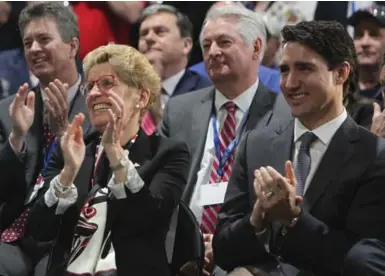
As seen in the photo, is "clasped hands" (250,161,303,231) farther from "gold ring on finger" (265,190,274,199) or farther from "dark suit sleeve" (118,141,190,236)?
"dark suit sleeve" (118,141,190,236)

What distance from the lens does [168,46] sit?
5445 millimetres

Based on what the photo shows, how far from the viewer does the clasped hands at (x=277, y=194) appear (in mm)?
3129

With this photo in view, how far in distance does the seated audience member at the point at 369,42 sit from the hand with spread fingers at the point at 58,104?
176 centimetres

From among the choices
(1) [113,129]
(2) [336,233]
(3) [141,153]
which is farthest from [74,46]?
(2) [336,233]

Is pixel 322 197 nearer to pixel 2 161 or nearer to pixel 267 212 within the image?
pixel 267 212

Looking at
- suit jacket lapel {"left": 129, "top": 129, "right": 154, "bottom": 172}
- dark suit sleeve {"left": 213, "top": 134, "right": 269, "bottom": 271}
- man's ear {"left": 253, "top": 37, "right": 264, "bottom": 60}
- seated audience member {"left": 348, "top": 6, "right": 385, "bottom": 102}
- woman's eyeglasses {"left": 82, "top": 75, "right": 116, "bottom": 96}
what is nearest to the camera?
dark suit sleeve {"left": 213, "top": 134, "right": 269, "bottom": 271}

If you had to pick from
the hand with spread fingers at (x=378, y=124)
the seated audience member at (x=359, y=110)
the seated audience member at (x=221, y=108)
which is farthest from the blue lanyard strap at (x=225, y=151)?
the hand with spread fingers at (x=378, y=124)

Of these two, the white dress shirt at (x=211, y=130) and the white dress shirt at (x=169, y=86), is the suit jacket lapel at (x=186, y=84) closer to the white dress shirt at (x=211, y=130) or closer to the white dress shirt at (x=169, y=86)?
the white dress shirt at (x=169, y=86)

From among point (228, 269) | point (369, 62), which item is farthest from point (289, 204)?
point (369, 62)

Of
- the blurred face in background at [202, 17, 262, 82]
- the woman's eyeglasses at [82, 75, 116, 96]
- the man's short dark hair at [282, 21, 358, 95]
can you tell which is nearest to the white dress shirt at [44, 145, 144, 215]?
the woman's eyeglasses at [82, 75, 116, 96]

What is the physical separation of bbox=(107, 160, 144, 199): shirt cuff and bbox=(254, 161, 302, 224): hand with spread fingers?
516mm

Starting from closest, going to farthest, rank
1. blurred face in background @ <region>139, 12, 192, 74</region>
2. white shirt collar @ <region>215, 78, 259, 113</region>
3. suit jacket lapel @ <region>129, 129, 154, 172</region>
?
suit jacket lapel @ <region>129, 129, 154, 172</region> → white shirt collar @ <region>215, 78, 259, 113</region> → blurred face in background @ <region>139, 12, 192, 74</region>

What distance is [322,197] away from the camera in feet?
10.9

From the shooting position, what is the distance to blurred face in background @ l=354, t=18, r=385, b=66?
509cm
